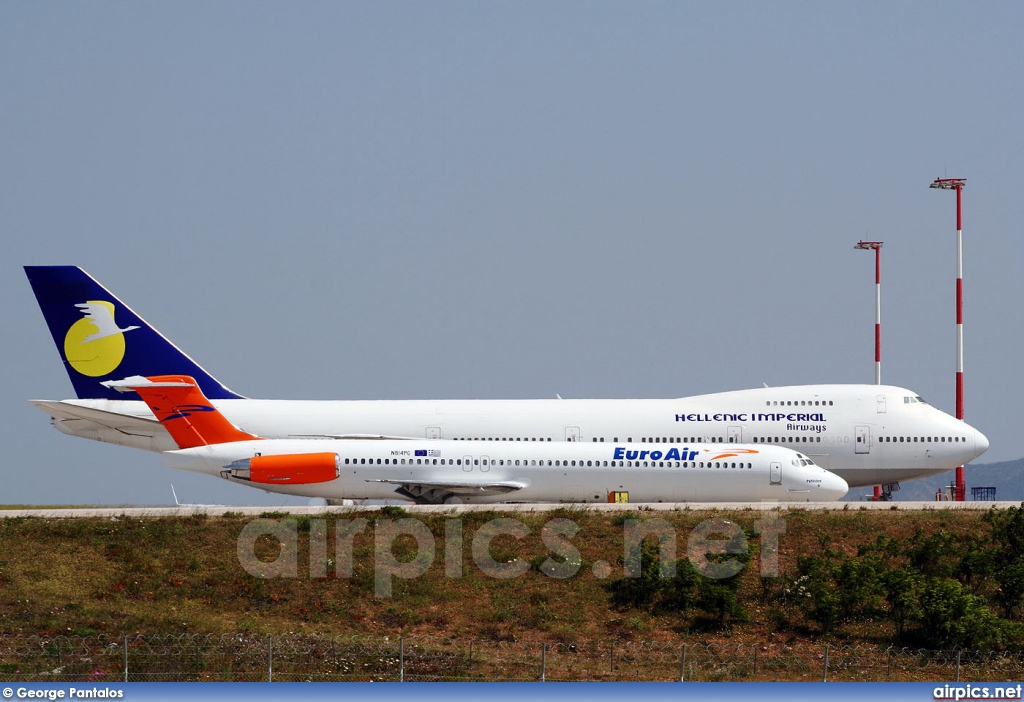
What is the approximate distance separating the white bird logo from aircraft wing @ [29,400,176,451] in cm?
494

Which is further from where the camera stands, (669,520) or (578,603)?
(669,520)

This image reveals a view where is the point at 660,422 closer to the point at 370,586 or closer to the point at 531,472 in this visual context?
the point at 531,472

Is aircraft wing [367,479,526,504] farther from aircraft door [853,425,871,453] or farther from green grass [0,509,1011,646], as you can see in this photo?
aircraft door [853,425,871,453]

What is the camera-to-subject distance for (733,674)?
38750mm

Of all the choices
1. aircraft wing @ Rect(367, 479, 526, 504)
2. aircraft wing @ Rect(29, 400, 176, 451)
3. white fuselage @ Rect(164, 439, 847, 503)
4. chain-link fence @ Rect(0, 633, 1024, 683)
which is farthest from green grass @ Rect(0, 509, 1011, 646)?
aircraft wing @ Rect(29, 400, 176, 451)

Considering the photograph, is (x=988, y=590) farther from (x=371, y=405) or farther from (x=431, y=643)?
(x=371, y=405)

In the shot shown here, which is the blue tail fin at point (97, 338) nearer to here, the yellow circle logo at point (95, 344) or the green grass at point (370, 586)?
the yellow circle logo at point (95, 344)

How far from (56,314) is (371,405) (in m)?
16.4

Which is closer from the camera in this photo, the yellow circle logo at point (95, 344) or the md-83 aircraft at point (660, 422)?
the md-83 aircraft at point (660, 422)

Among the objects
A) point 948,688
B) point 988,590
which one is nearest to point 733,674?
point 948,688

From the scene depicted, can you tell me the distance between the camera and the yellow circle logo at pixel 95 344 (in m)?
66.8

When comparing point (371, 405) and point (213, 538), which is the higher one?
point (371, 405)

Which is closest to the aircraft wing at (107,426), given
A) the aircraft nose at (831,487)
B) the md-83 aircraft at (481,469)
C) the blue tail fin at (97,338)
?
the blue tail fin at (97,338)

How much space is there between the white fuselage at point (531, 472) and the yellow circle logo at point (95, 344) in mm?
10002
